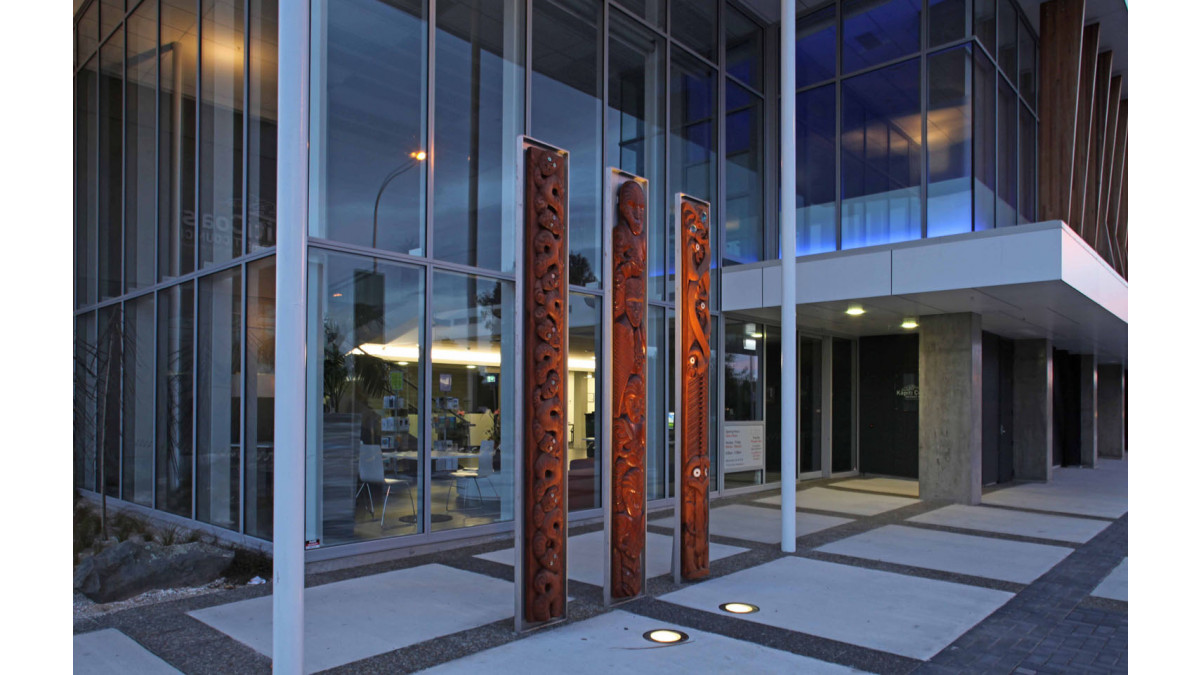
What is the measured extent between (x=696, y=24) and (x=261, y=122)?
7.68m

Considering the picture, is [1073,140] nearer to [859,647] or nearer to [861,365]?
[861,365]

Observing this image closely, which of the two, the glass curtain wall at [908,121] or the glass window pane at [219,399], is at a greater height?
the glass curtain wall at [908,121]

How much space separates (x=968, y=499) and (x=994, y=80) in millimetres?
7103

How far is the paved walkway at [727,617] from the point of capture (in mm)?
5180

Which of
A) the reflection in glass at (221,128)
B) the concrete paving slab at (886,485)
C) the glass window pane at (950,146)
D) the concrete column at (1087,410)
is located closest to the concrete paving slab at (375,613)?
the reflection in glass at (221,128)

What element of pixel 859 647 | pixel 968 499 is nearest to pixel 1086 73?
pixel 968 499

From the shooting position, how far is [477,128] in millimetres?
9812

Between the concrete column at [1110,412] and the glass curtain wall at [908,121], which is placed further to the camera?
the concrete column at [1110,412]

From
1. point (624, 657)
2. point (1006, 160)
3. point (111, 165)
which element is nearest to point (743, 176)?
point (1006, 160)

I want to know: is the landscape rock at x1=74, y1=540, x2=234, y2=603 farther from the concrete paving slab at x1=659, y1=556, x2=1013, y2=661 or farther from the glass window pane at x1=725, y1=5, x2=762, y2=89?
the glass window pane at x1=725, y1=5, x2=762, y2=89

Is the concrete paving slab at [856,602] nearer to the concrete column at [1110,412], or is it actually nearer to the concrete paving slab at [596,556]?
the concrete paving slab at [596,556]

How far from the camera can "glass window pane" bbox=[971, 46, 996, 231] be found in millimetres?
13024

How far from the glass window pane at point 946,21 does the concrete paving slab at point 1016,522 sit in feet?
25.0

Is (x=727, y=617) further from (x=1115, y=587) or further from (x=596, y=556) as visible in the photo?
(x=1115, y=587)
